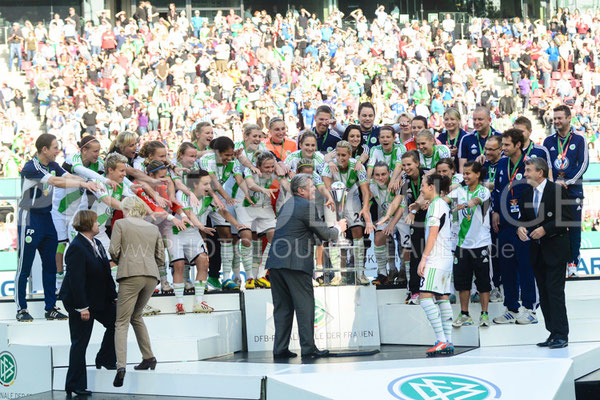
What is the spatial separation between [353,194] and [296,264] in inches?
78.4

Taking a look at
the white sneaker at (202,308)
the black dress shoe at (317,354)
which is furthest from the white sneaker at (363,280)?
the white sneaker at (202,308)

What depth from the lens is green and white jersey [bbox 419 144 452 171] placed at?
941 cm

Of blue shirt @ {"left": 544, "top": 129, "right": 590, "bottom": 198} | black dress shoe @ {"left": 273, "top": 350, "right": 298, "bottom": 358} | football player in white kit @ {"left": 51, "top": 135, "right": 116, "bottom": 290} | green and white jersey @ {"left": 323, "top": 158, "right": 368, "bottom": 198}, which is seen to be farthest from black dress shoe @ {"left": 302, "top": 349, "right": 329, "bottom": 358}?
blue shirt @ {"left": 544, "top": 129, "right": 590, "bottom": 198}

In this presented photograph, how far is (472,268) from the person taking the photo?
853 cm

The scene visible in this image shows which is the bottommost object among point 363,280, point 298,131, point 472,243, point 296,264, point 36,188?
point 363,280

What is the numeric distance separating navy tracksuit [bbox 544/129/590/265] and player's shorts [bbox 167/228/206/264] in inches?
164

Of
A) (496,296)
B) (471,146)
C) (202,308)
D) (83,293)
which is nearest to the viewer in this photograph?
(83,293)

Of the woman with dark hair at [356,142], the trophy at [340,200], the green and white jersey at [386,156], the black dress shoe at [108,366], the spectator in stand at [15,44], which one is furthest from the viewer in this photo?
the spectator in stand at [15,44]

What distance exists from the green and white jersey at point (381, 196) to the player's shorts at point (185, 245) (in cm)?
218

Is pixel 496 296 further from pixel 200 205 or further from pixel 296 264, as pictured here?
pixel 200 205

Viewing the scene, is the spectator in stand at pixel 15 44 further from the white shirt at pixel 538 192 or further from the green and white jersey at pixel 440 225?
the white shirt at pixel 538 192

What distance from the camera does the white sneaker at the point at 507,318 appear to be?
8.56 m

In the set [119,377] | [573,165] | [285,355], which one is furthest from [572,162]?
[119,377]

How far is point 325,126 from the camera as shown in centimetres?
1023
